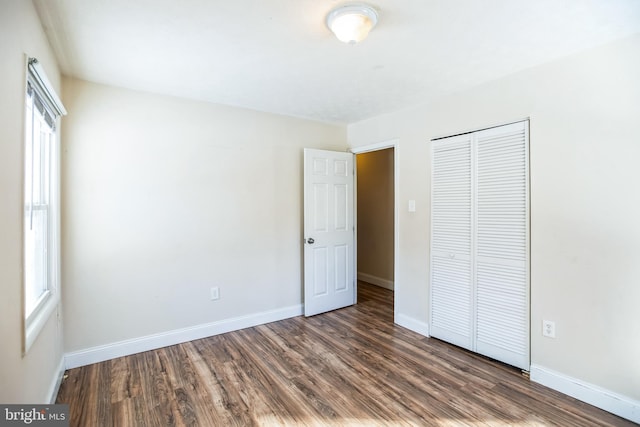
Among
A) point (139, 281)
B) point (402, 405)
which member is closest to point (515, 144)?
point (402, 405)

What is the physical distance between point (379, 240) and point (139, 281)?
3.54 meters

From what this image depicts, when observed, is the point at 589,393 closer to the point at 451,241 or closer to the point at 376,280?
the point at 451,241

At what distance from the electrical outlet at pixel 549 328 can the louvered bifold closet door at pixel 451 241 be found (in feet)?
1.92

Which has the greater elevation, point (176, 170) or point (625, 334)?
point (176, 170)

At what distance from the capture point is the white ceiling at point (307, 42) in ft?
5.41

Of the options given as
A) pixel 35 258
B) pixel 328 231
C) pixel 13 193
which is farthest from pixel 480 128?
pixel 35 258

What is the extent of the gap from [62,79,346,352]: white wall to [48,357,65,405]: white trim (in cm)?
19

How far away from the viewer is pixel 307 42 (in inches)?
78.4

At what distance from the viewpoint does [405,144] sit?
132 inches

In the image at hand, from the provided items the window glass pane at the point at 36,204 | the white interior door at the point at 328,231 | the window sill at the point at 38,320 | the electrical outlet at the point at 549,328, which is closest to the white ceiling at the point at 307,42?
the window glass pane at the point at 36,204

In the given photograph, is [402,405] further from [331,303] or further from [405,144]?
[405,144]

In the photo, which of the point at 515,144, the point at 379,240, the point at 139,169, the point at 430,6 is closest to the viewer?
the point at 430,6

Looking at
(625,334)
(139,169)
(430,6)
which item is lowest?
(625,334)

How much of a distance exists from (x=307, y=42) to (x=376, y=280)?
13.3 feet
